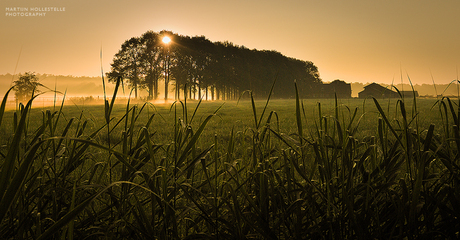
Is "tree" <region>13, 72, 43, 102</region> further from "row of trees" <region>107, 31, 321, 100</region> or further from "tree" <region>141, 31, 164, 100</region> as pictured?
"tree" <region>141, 31, 164, 100</region>

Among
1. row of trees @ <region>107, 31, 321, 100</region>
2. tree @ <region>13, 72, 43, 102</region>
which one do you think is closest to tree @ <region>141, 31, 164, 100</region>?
row of trees @ <region>107, 31, 321, 100</region>

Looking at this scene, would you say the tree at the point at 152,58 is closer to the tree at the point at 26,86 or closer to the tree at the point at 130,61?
the tree at the point at 130,61

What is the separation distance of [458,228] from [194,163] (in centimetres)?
153

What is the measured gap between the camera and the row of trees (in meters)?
52.8

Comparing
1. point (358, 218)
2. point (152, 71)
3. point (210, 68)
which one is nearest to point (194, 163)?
point (358, 218)

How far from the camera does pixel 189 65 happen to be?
57.4 metres

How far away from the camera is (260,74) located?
228 feet

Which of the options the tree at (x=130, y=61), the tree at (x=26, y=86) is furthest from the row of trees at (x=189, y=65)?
the tree at (x=26, y=86)

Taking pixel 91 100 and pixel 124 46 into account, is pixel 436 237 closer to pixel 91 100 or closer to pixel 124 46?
pixel 91 100

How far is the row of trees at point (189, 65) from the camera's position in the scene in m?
52.8

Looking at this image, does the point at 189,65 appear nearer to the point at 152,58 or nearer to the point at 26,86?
the point at 152,58

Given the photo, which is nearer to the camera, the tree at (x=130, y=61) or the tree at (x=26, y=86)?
the tree at (x=26, y=86)

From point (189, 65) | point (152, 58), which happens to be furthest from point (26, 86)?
point (189, 65)

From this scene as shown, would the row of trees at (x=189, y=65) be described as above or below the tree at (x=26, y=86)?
above
